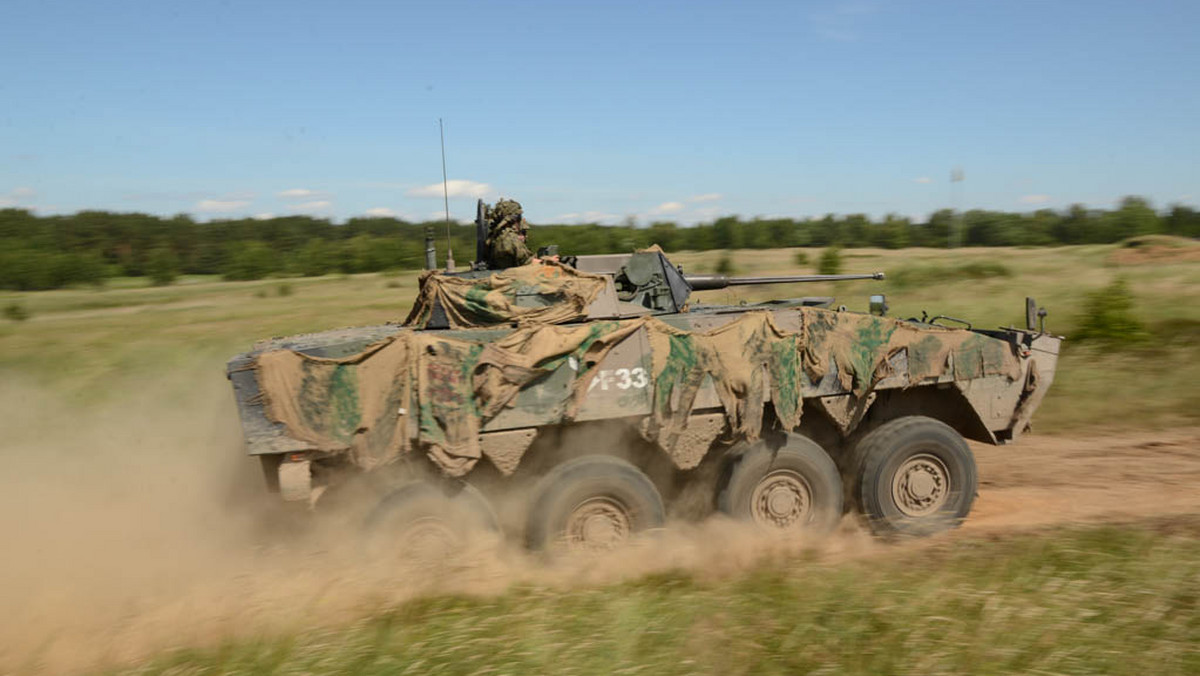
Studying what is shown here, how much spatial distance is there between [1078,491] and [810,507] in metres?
3.30

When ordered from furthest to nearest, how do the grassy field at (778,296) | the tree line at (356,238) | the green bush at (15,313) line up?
the tree line at (356,238) → the green bush at (15,313) → the grassy field at (778,296)

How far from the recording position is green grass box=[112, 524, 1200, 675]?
4.72m

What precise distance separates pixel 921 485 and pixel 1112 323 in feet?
32.7

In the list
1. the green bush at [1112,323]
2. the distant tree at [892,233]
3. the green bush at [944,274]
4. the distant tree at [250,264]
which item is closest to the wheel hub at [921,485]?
the green bush at [1112,323]

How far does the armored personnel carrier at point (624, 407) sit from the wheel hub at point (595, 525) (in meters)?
0.02

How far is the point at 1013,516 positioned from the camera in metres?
8.20

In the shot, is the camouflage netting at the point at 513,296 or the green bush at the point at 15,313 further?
the green bush at the point at 15,313

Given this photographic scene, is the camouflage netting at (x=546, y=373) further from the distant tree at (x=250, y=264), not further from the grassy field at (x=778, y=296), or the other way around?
the distant tree at (x=250, y=264)

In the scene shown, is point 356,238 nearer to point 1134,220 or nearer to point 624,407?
point 624,407

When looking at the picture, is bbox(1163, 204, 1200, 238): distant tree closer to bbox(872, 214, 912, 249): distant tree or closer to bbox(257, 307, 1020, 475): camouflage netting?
bbox(872, 214, 912, 249): distant tree

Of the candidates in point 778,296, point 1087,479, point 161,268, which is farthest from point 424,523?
point 161,268

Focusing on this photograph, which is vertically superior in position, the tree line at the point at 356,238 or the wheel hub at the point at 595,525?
the tree line at the point at 356,238

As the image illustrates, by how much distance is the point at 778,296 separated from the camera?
23.3 metres

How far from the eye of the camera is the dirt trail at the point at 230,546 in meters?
5.80
